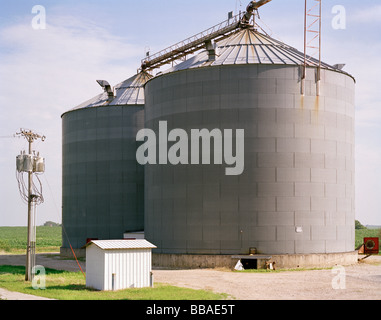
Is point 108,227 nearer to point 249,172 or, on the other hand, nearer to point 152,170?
point 152,170

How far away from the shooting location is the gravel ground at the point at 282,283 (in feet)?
82.2

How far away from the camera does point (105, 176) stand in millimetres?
52531

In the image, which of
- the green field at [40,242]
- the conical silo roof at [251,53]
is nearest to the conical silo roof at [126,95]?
the conical silo roof at [251,53]

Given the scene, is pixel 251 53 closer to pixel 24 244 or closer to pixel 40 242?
pixel 40 242

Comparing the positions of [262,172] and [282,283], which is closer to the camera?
[282,283]

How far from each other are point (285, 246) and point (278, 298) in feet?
43.7

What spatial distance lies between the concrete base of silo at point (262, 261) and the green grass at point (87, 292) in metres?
8.99

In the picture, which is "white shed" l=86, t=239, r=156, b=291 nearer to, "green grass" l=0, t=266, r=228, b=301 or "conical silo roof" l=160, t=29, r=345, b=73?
"green grass" l=0, t=266, r=228, b=301

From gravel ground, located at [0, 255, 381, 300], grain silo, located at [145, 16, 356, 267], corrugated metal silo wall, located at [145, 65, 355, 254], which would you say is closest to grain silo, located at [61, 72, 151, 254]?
grain silo, located at [145, 16, 356, 267]

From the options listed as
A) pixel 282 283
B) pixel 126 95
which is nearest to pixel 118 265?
pixel 282 283

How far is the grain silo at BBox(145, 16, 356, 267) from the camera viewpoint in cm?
3744

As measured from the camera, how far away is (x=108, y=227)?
5194 cm

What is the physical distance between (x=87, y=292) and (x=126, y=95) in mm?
32054
